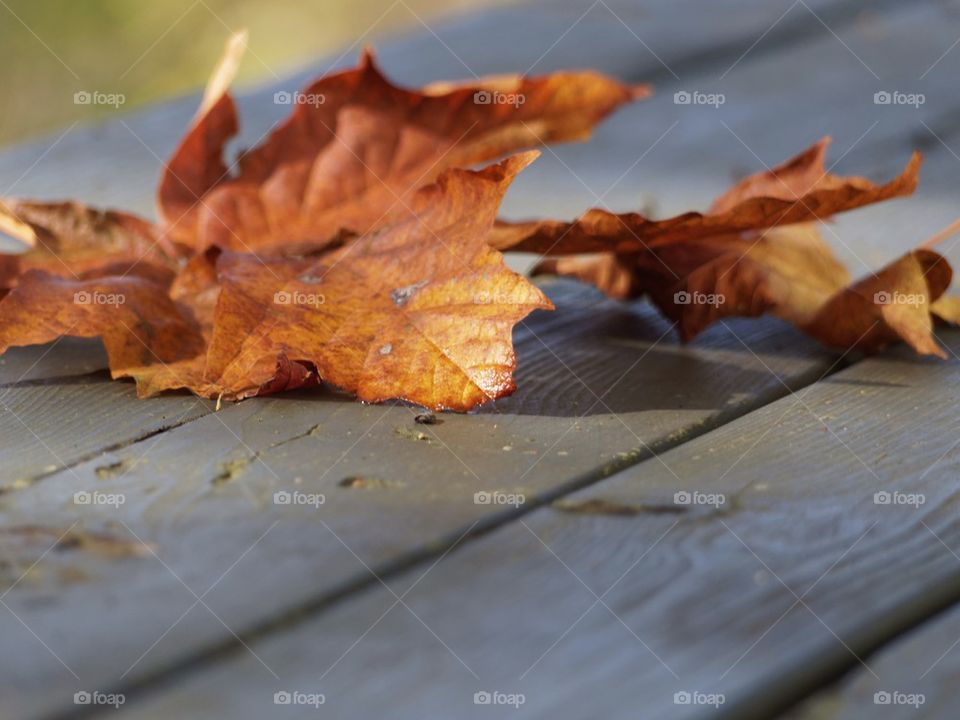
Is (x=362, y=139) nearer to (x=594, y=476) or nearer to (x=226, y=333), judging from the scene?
(x=226, y=333)

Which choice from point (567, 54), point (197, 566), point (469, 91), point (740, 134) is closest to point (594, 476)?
point (197, 566)

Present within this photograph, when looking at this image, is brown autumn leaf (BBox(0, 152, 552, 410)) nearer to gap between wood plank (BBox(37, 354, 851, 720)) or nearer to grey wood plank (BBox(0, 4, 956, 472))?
gap between wood plank (BBox(37, 354, 851, 720))

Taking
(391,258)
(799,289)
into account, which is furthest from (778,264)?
(391,258)

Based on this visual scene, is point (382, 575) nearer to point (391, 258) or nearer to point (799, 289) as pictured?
point (391, 258)

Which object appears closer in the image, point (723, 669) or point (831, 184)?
point (723, 669)

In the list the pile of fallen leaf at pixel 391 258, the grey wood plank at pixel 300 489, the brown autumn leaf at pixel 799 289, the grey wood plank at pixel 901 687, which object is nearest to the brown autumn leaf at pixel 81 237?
the pile of fallen leaf at pixel 391 258

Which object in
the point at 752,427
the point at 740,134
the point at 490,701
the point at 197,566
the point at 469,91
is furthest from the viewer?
the point at 740,134

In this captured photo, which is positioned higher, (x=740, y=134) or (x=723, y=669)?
(x=740, y=134)

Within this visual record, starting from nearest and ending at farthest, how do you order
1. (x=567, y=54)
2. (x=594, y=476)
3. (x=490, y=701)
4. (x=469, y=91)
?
(x=490, y=701)
(x=594, y=476)
(x=469, y=91)
(x=567, y=54)
